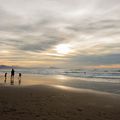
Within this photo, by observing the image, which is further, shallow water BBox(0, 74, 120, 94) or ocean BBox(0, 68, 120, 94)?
ocean BBox(0, 68, 120, 94)

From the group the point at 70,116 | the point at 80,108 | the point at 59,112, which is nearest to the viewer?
the point at 70,116

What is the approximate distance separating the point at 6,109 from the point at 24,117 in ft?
6.58

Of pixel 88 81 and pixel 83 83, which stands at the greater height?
pixel 88 81

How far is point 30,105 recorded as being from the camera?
1320cm

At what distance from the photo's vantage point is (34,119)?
1000 cm

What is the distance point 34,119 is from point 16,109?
2.34 m

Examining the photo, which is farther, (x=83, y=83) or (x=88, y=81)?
(x=88, y=81)

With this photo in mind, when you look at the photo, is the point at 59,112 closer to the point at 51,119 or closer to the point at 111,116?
the point at 51,119

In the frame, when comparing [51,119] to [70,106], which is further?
[70,106]

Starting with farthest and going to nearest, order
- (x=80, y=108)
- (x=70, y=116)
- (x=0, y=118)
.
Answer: (x=80, y=108) < (x=70, y=116) < (x=0, y=118)

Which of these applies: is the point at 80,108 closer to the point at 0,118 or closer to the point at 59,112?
the point at 59,112

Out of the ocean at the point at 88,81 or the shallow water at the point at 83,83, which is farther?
the ocean at the point at 88,81

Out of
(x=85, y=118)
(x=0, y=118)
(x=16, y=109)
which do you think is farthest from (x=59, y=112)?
(x=0, y=118)

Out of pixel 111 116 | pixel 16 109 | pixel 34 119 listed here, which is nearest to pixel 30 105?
pixel 16 109
